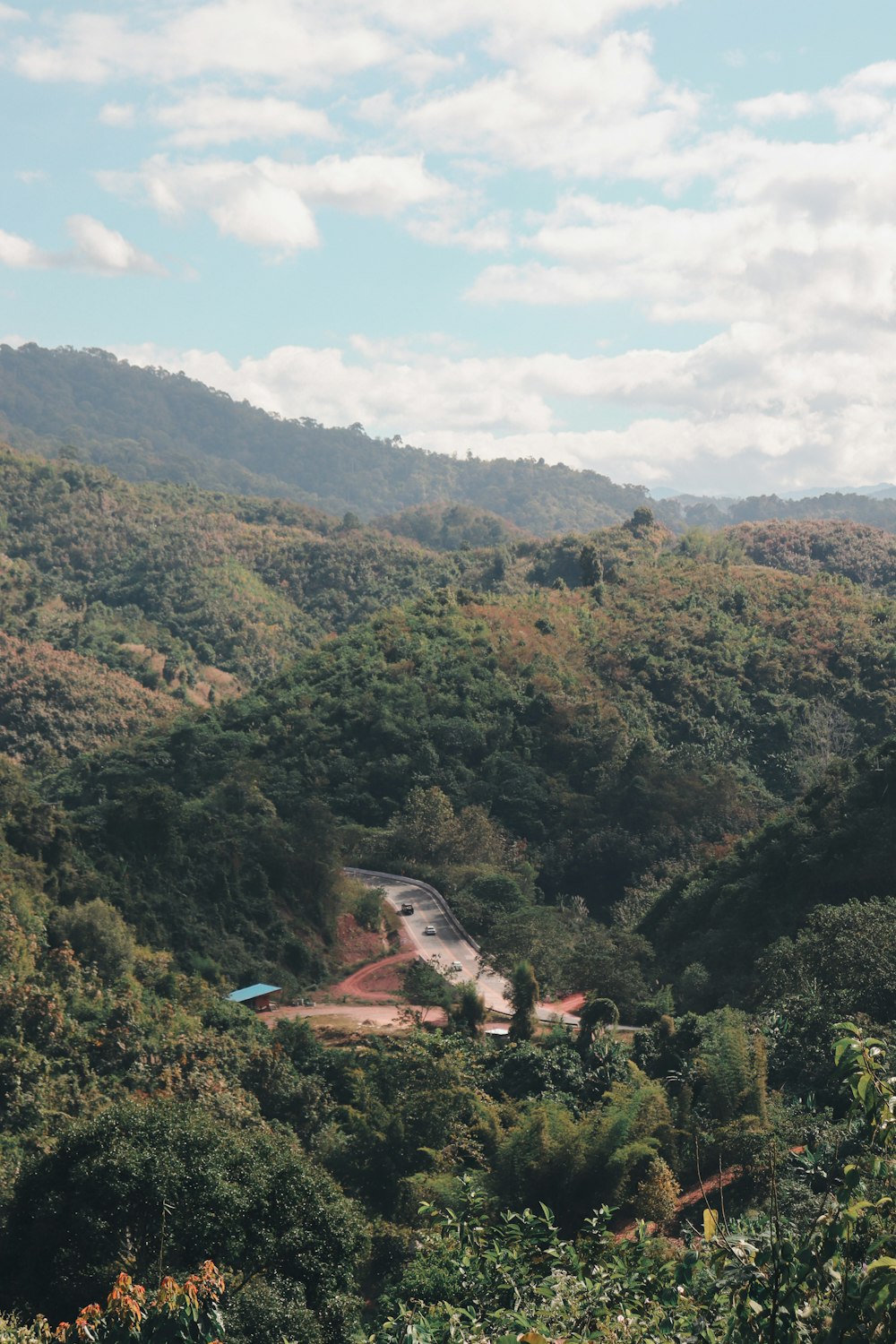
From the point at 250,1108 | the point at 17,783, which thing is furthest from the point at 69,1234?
the point at 17,783

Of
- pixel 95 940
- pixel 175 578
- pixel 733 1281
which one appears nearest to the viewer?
pixel 733 1281

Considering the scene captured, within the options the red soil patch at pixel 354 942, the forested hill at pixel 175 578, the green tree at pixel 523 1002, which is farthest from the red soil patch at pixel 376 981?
the forested hill at pixel 175 578

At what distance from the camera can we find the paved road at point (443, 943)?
34562 mm

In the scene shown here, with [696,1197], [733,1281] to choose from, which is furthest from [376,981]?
[733,1281]

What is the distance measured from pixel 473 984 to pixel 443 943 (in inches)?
316

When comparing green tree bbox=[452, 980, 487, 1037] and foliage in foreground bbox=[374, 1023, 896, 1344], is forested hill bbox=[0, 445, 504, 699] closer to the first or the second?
green tree bbox=[452, 980, 487, 1037]

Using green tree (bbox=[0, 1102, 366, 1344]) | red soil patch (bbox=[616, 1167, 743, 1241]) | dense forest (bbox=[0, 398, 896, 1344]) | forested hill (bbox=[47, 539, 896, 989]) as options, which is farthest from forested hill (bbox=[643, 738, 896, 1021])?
green tree (bbox=[0, 1102, 366, 1344])

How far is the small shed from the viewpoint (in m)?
33.2

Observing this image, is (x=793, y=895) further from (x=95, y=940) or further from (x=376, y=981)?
(x=95, y=940)

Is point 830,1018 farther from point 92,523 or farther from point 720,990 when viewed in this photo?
point 92,523

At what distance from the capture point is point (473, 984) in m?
32.7

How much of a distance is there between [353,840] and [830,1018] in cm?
2810

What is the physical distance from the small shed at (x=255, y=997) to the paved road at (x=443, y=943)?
6.06 m

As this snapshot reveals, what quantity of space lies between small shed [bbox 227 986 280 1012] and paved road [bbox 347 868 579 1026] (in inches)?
239
